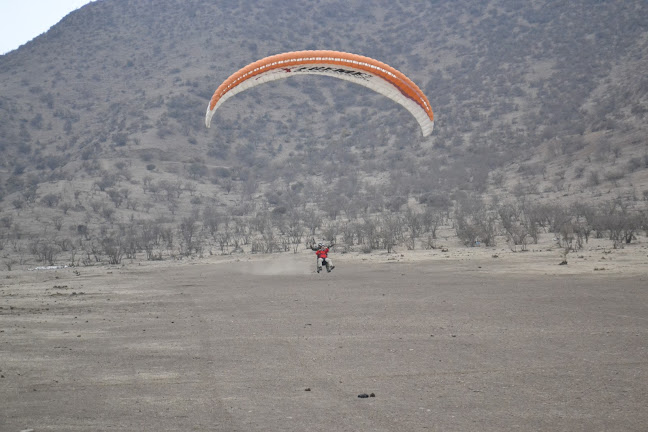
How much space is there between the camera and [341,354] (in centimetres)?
779

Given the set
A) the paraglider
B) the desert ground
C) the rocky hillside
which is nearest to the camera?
the desert ground

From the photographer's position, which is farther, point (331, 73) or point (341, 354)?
point (331, 73)

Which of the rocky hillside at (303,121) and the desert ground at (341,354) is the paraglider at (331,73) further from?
the rocky hillside at (303,121)

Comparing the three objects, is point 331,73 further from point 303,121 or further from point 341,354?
point 303,121

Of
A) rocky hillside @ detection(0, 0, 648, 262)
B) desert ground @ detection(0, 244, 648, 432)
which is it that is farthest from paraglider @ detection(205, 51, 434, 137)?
rocky hillside @ detection(0, 0, 648, 262)

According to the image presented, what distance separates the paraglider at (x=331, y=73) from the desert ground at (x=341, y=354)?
538 cm

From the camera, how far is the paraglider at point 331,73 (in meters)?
16.1

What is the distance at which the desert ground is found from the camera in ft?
18.0

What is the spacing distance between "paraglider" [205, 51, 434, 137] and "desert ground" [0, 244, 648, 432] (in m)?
5.38

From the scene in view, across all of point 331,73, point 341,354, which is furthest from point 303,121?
point 341,354

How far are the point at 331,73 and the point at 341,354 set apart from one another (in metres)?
11.0

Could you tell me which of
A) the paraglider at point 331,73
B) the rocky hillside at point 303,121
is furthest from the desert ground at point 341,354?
the rocky hillside at point 303,121

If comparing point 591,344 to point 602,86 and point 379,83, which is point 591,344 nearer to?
point 379,83

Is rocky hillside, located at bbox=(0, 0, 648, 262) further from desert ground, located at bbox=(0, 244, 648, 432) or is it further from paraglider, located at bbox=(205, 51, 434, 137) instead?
desert ground, located at bbox=(0, 244, 648, 432)
